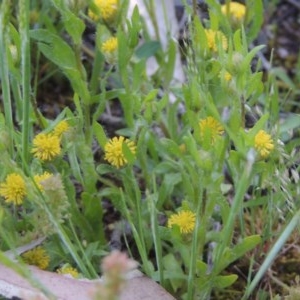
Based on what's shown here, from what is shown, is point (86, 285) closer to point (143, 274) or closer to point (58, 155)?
point (143, 274)

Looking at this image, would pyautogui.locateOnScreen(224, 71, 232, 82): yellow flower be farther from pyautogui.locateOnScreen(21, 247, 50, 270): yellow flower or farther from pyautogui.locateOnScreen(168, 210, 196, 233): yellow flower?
pyautogui.locateOnScreen(21, 247, 50, 270): yellow flower

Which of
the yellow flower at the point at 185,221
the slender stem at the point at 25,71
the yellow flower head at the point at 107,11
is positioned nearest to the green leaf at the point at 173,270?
the yellow flower at the point at 185,221

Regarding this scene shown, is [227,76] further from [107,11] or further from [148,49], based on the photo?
[148,49]

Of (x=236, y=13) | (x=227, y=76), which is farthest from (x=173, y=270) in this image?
(x=236, y=13)

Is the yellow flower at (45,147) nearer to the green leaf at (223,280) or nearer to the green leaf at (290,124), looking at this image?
the green leaf at (223,280)

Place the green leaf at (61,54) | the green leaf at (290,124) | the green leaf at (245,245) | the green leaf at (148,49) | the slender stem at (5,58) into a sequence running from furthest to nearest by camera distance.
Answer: the green leaf at (148,49)
the green leaf at (290,124)
the green leaf at (61,54)
the green leaf at (245,245)
the slender stem at (5,58)

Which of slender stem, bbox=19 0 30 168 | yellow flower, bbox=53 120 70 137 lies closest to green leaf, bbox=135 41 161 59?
yellow flower, bbox=53 120 70 137

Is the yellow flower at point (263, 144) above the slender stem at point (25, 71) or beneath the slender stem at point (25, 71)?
beneath
